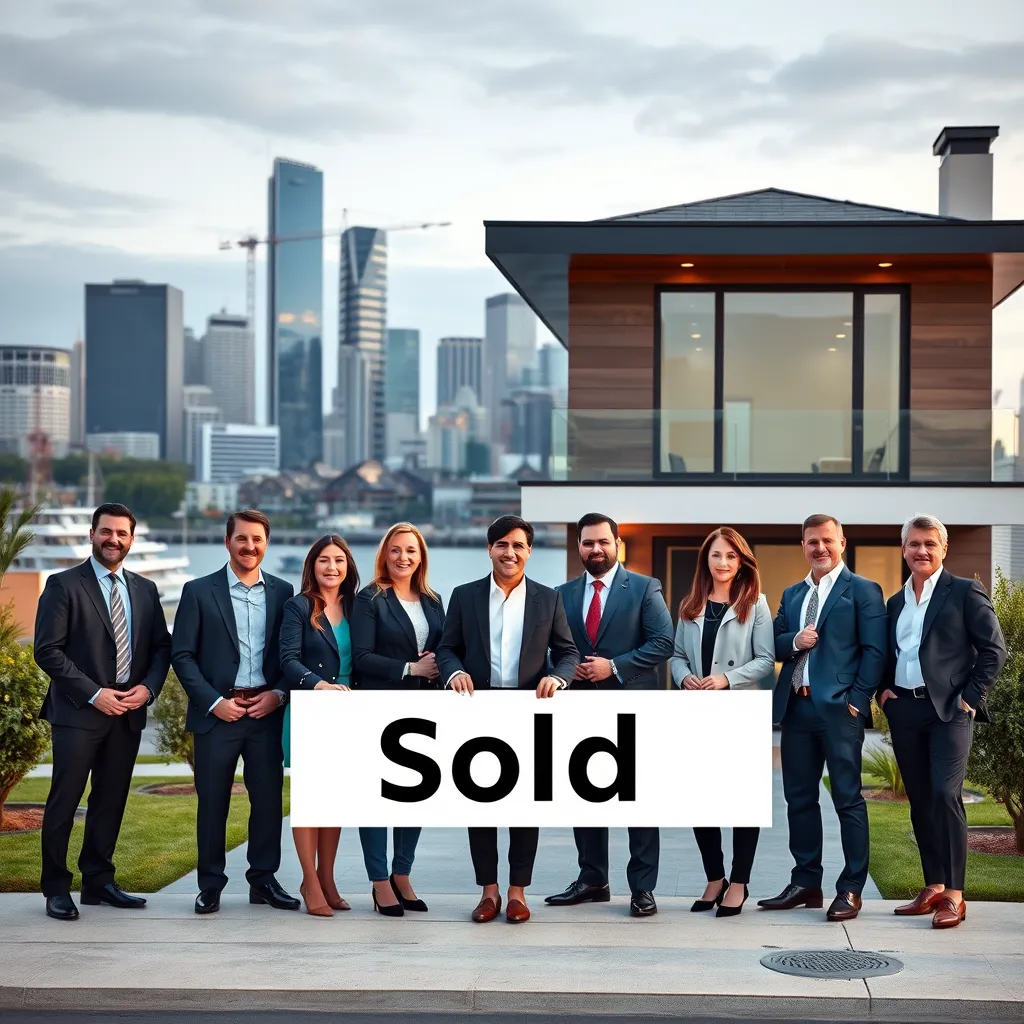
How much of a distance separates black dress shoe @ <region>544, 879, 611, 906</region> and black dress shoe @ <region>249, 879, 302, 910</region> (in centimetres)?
136

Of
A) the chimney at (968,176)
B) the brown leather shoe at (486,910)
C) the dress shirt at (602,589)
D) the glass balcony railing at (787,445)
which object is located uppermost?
the chimney at (968,176)

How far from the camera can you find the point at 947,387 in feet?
57.6

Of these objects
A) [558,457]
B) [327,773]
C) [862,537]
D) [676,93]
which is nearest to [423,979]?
[327,773]

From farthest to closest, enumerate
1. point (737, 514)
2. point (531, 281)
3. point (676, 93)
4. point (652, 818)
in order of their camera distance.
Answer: point (676, 93), point (531, 281), point (737, 514), point (652, 818)

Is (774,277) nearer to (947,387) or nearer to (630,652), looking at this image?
(947,387)

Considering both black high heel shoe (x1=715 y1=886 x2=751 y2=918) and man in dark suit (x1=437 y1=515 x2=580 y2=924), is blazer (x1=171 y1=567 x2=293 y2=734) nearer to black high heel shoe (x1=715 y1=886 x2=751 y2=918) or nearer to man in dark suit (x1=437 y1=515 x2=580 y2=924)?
man in dark suit (x1=437 y1=515 x2=580 y2=924)

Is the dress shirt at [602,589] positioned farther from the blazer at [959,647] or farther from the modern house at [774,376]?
the modern house at [774,376]

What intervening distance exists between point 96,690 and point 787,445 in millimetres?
11763

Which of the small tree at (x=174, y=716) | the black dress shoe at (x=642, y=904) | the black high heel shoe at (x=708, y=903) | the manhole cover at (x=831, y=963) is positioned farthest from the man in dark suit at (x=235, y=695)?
the small tree at (x=174, y=716)

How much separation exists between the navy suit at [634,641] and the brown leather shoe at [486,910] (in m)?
0.70

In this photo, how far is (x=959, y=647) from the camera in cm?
682

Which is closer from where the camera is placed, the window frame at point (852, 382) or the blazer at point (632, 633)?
the blazer at point (632, 633)

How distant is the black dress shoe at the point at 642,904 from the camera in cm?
697

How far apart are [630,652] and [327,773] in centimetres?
169
